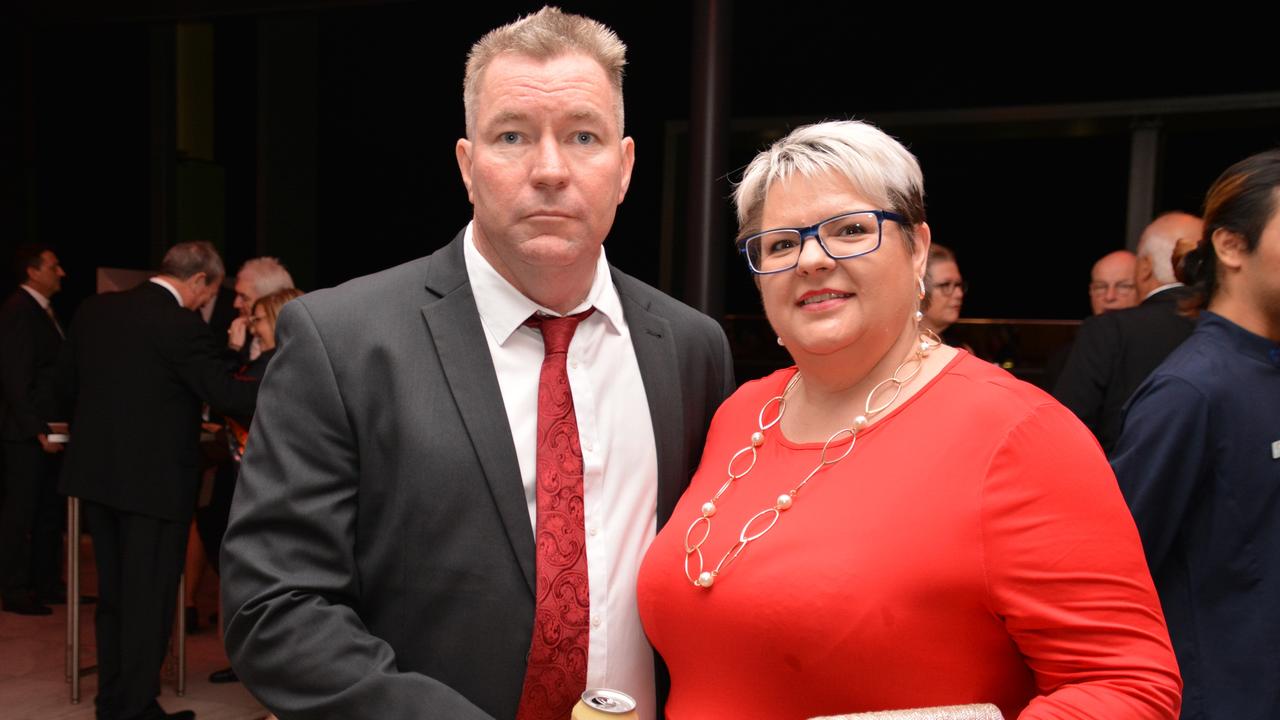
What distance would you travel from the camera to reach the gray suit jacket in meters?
1.38

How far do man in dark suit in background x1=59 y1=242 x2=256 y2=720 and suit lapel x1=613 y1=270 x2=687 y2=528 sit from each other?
2.73m

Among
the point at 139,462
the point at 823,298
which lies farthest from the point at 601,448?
the point at 139,462

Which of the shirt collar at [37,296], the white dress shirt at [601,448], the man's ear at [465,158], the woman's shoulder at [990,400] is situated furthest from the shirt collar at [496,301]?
the shirt collar at [37,296]

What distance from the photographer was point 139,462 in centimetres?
417

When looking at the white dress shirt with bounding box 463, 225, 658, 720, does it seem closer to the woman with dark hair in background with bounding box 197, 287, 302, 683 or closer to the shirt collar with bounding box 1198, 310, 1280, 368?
the shirt collar with bounding box 1198, 310, 1280, 368

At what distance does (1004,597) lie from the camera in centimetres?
125

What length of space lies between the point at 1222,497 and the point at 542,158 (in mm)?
1485

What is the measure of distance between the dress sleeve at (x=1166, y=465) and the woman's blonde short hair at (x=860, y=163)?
0.88 m

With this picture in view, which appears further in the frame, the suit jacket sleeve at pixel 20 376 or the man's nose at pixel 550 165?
the suit jacket sleeve at pixel 20 376

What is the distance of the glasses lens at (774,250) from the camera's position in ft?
4.92

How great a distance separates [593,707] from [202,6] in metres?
5.98

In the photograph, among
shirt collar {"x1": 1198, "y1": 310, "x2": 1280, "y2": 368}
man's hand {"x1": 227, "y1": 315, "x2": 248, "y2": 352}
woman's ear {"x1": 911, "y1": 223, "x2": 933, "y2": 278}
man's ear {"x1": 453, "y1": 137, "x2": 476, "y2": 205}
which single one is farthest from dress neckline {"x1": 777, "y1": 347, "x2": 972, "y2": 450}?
man's hand {"x1": 227, "y1": 315, "x2": 248, "y2": 352}

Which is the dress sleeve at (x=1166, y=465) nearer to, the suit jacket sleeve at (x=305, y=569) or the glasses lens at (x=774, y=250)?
the glasses lens at (x=774, y=250)

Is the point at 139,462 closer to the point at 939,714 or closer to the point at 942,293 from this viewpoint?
the point at 942,293
